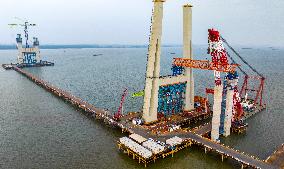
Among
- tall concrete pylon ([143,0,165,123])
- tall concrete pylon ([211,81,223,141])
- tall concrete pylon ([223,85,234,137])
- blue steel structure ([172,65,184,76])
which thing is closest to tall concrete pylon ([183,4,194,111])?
blue steel structure ([172,65,184,76])

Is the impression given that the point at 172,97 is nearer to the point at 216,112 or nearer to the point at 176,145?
the point at 216,112

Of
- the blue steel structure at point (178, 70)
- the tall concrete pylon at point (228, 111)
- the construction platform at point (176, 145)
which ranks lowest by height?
the construction platform at point (176, 145)

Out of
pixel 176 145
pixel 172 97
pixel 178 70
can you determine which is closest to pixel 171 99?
pixel 172 97

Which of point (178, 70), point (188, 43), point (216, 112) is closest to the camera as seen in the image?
point (216, 112)

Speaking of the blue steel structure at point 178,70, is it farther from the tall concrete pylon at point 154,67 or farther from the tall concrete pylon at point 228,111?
the tall concrete pylon at point 228,111

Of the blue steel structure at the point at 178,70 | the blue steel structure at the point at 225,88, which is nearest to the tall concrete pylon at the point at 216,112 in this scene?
the blue steel structure at the point at 225,88

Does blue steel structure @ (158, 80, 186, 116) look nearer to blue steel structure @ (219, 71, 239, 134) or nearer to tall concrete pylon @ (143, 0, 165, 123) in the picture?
tall concrete pylon @ (143, 0, 165, 123)

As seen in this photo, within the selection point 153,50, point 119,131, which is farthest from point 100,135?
point 153,50

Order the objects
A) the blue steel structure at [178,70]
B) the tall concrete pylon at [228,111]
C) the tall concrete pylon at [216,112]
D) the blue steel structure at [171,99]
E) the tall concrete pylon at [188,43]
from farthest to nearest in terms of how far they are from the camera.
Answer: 1. the blue steel structure at [178,70]
2. the blue steel structure at [171,99]
3. the tall concrete pylon at [188,43]
4. the tall concrete pylon at [228,111]
5. the tall concrete pylon at [216,112]

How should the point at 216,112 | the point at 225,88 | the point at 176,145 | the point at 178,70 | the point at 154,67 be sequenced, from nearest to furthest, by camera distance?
the point at 176,145
the point at 216,112
the point at 225,88
the point at 154,67
the point at 178,70
